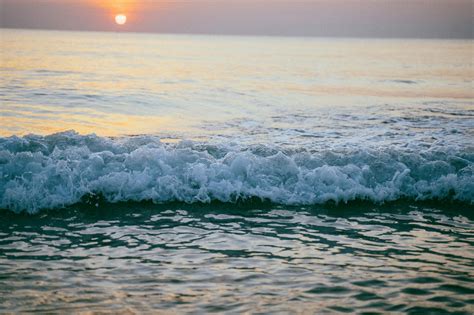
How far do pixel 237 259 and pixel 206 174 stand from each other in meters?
4.31

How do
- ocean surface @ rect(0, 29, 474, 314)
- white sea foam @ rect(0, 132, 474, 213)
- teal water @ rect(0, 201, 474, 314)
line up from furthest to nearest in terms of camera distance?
white sea foam @ rect(0, 132, 474, 213), ocean surface @ rect(0, 29, 474, 314), teal water @ rect(0, 201, 474, 314)

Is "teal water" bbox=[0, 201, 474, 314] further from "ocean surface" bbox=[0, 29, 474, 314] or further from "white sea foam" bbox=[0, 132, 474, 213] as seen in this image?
"white sea foam" bbox=[0, 132, 474, 213]

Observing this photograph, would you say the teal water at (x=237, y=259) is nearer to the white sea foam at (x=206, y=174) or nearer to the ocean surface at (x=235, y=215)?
the ocean surface at (x=235, y=215)

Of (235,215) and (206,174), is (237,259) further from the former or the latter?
(206,174)

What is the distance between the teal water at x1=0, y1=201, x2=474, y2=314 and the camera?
6383 millimetres

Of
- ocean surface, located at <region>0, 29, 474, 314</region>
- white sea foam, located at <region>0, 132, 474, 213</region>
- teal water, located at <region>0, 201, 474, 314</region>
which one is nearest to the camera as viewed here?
teal water, located at <region>0, 201, 474, 314</region>

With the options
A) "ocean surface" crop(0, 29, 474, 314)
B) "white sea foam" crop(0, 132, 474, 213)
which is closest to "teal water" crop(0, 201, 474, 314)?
"ocean surface" crop(0, 29, 474, 314)

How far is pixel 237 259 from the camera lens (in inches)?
306

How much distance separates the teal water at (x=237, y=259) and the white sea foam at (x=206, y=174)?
1.63ft

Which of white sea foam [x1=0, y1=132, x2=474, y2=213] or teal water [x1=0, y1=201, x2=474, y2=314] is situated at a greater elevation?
white sea foam [x1=0, y1=132, x2=474, y2=213]

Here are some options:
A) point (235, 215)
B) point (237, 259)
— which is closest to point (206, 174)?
point (235, 215)

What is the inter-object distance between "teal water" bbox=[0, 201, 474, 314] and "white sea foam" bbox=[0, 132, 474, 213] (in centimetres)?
50

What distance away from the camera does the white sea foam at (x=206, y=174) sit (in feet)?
36.7

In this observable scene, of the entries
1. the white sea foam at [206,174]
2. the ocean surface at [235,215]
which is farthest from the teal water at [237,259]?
the white sea foam at [206,174]
